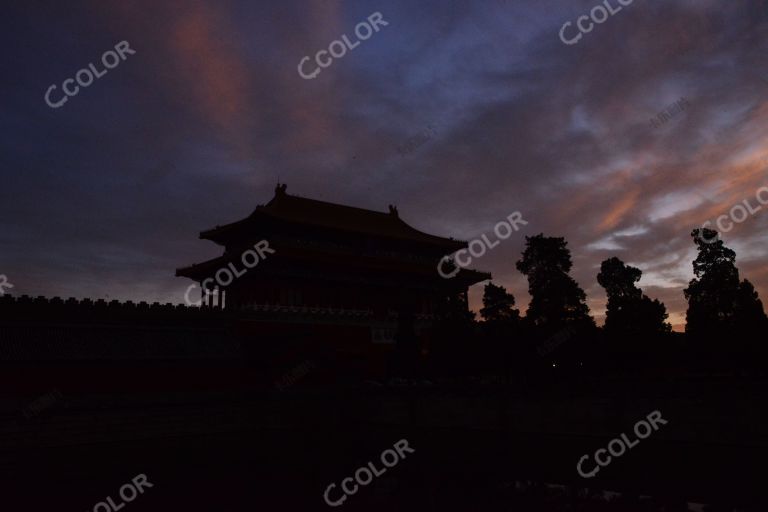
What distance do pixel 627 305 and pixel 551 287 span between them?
14.2ft

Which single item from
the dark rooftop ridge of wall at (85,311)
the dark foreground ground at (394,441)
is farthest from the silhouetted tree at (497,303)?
the dark rooftop ridge of wall at (85,311)

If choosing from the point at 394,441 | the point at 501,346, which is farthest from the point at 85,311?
the point at 501,346

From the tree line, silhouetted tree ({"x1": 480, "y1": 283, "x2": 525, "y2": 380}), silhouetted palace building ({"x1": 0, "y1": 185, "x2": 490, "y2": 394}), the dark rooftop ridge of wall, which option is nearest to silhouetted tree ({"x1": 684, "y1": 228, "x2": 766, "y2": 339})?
the tree line

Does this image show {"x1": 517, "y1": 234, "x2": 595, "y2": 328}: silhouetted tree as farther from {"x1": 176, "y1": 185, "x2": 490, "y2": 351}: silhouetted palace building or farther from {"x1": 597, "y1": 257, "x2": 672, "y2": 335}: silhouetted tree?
{"x1": 176, "y1": 185, "x2": 490, "y2": 351}: silhouetted palace building

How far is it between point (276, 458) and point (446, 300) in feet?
57.8

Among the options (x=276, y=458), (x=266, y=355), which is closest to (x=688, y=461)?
(x=276, y=458)

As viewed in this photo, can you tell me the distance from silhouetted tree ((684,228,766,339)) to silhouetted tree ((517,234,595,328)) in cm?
470

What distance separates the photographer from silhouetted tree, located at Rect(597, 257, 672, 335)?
24.1 metres

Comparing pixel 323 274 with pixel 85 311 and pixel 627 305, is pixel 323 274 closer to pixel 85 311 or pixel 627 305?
pixel 85 311

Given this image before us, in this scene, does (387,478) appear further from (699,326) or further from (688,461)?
(699,326)

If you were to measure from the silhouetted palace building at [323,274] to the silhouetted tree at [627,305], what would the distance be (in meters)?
10.1

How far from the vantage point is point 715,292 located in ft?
75.3

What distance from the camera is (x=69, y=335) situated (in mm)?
22516

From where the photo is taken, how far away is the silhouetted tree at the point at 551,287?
22.4 metres
